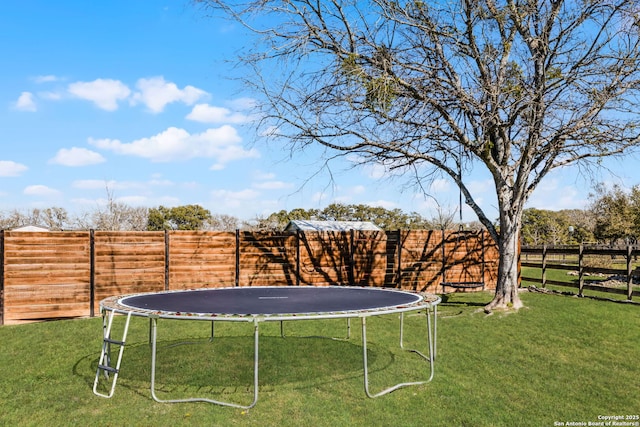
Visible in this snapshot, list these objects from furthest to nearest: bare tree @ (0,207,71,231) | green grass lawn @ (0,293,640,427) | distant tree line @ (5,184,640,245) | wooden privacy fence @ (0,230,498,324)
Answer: bare tree @ (0,207,71,231) → distant tree line @ (5,184,640,245) → wooden privacy fence @ (0,230,498,324) → green grass lawn @ (0,293,640,427)

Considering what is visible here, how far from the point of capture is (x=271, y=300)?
181 inches

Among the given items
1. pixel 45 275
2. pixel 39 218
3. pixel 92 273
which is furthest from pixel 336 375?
pixel 39 218

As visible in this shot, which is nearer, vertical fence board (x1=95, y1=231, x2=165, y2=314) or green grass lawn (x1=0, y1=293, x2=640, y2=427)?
green grass lawn (x1=0, y1=293, x2=640, y2=427)

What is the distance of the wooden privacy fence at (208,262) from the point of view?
7.37m

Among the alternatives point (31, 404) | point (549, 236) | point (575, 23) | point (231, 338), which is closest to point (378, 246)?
point (231, 338)

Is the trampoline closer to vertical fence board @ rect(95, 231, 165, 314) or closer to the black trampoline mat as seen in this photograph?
the black trampoline mat

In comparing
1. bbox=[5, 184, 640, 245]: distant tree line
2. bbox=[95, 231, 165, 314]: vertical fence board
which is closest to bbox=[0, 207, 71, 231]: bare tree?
bbox=[5, 184, 640, 245]: distant tree line

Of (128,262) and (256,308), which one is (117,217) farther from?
(256,308)

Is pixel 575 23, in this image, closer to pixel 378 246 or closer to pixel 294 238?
pixel 378 246

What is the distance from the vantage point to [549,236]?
41.3 m

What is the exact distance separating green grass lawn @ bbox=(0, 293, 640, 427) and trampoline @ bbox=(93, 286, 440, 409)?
0.54 feet

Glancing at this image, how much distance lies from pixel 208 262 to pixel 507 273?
5228 mm

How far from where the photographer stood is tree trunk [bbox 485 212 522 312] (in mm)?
7547

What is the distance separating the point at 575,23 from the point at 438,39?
83.6 inches
